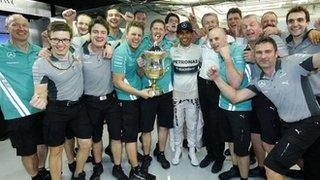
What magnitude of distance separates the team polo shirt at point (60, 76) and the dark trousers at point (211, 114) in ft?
4.58

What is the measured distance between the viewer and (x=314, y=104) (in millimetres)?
2244

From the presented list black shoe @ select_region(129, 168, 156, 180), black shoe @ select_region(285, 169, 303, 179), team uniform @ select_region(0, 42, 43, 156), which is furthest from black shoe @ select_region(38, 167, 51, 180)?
black shoe @ select_region(285, 169, 303, 179)

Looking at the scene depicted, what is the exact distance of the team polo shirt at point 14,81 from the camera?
2.77 meters

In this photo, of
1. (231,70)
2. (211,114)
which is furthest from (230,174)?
(231,70)

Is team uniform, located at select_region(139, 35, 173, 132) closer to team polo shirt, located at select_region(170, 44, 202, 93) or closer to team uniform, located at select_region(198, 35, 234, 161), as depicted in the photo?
team polo shirt, located at select_region(170, 44, 202, 93)

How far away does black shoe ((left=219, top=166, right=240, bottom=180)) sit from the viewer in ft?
10.1

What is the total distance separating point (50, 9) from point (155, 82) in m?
4.66

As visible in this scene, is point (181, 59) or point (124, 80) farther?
point (181, 59)

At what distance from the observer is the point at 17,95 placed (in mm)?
2807

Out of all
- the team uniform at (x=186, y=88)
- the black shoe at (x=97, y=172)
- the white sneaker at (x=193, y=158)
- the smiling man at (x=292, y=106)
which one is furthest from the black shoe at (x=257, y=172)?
the black shoe at (x=97, y=172)

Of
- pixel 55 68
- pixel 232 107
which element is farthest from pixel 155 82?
pixel 55 68

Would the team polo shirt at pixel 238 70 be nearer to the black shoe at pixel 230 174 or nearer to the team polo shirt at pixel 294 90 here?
the team polo shirt at pixel 294 90

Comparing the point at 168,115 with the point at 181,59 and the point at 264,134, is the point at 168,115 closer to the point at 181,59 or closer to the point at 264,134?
the point at 181,59

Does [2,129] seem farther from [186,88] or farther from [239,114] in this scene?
[239,114]
